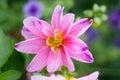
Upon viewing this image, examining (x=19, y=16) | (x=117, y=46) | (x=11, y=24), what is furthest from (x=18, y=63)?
(x=117, y=46)

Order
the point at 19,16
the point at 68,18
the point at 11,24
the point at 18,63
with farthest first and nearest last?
the point at 19,16 < the point at 11,24 < the point at 18,63 < the point at 68,18

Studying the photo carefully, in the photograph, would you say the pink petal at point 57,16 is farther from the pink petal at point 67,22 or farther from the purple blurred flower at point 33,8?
the purple blurred flower at point 33,8

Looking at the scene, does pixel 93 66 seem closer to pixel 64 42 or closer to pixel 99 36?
pixel 99 36

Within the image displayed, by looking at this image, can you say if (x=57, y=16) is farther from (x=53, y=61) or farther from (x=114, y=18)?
(x=114, y=18)

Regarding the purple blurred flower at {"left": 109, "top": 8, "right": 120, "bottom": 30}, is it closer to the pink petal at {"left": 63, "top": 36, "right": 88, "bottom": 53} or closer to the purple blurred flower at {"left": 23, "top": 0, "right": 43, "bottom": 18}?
the purple blurred flower at {"left": 23, "top": 0, "right": 43, "bottom": 18}

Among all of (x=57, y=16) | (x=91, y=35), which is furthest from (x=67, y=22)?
(x=91, y=35)

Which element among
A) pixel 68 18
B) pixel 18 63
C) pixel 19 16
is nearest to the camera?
pixel 68 18

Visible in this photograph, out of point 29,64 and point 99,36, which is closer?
point 29,64
